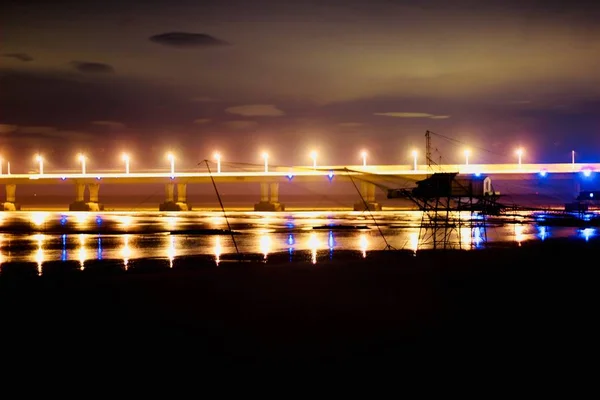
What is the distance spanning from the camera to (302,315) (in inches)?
508

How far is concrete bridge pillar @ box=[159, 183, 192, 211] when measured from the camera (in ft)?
451

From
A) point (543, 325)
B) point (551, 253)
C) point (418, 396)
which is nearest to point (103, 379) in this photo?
point (418, 396)

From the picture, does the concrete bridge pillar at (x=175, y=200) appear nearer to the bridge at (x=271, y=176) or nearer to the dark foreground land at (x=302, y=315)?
the bridge at (x=271, y=176)

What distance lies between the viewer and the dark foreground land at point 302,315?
9.97 metres

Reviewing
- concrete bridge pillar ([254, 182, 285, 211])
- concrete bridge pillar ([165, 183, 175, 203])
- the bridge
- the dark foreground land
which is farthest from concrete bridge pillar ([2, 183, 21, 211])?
the dark foreground land

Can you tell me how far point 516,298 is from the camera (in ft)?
49.2

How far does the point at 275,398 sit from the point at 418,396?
1.71m

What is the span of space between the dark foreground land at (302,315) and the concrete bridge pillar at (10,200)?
139m

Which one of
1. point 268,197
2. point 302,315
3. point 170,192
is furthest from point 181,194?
point 302,315

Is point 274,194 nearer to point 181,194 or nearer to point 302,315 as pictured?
point 181,194

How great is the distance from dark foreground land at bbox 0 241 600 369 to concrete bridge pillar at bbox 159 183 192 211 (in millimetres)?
116690

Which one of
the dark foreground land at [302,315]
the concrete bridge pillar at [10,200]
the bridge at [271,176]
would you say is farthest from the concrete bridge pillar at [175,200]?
the dark foreground land at [302,315]

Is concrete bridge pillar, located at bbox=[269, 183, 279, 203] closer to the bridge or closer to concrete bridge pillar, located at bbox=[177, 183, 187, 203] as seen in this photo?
the bridge

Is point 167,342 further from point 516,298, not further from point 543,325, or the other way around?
point 516,298
